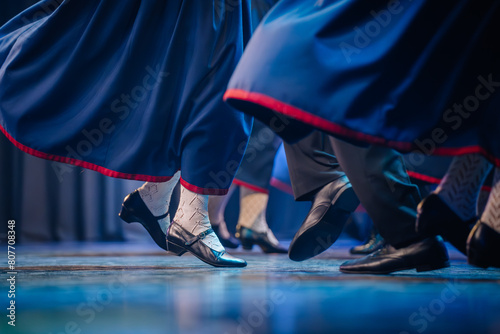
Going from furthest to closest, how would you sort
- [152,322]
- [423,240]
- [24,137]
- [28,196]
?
[28,196]
[24,137]
[423,240]
[152,322]

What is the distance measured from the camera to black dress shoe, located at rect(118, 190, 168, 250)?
1641 millimetres

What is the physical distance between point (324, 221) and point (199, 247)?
1.17 feet

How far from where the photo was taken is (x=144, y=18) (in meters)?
1.59

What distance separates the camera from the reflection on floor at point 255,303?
24.7 inches

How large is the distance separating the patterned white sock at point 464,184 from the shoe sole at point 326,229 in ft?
0.89

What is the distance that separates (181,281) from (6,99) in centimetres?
95

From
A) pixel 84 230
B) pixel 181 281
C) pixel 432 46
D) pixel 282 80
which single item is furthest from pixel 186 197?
pixel 84 230

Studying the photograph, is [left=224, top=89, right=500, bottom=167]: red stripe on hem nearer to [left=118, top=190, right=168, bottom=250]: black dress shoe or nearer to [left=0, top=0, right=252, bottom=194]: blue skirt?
[left=0, top=0, right=252, bottom=194]: blue skirt

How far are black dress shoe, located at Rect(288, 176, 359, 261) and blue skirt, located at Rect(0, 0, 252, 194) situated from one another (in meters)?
0.31

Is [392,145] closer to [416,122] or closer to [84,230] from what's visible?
[416,122]

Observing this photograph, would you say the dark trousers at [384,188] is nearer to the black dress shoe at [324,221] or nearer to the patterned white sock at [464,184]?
the patterned white sock at [464,184]

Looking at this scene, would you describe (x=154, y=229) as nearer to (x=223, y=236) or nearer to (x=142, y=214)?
(x=142, y=214)

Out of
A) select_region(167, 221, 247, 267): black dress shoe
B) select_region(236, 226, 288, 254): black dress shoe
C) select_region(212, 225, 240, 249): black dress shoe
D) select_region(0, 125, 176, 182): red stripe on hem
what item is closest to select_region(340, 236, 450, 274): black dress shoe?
select_region(167, 221, 247, 267): black dress shoe

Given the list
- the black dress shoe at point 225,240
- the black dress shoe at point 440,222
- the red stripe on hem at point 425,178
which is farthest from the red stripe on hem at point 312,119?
the black dress shoe at point 225,240
